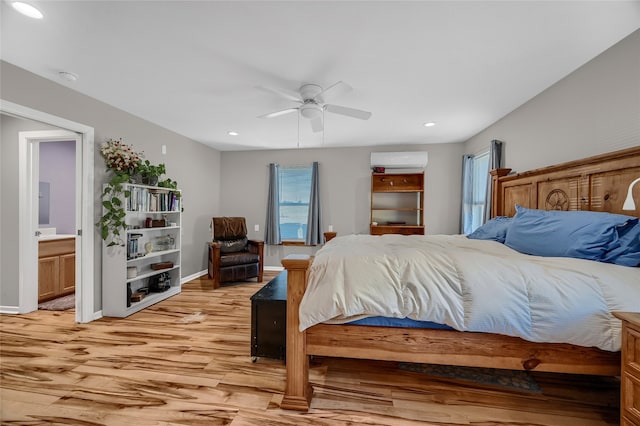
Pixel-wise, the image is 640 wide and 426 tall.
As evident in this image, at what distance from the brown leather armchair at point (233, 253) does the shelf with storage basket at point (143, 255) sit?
55 cm

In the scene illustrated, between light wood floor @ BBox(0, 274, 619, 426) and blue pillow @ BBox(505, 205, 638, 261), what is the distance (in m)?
0.94

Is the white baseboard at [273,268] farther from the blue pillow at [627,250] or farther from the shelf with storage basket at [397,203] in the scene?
the blue pillow at [627,250]

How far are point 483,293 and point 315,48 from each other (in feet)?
6.40

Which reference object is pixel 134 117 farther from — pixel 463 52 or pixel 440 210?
pixel 440 210

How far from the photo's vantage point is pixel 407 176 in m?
4.62

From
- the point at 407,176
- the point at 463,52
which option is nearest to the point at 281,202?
the point at 407,176

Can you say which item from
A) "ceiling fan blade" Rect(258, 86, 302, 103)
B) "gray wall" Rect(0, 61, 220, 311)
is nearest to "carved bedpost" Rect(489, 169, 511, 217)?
"ceiling fan blade" Rect(258, 86, 302, 103)

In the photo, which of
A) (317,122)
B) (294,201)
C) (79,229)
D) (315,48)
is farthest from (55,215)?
(315,48)

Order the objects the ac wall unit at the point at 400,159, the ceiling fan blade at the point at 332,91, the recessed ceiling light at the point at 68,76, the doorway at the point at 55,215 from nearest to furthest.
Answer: the ceiling fan blade at the point at 332,91 → the recessed ceiling light at the point at 68,76 → the doorway at the point at 55,215 → the ac wall unit at the point at 400,159

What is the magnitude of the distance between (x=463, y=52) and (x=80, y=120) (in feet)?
12.1

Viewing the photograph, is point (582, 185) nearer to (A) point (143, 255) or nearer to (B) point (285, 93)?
(B) point (285, 93)

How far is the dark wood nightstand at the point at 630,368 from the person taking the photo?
113cm

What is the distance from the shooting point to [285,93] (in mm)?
2561

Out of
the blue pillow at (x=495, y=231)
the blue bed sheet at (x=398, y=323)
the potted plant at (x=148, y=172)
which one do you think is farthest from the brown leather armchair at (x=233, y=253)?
the blue pillow at (x=495, y=231)
